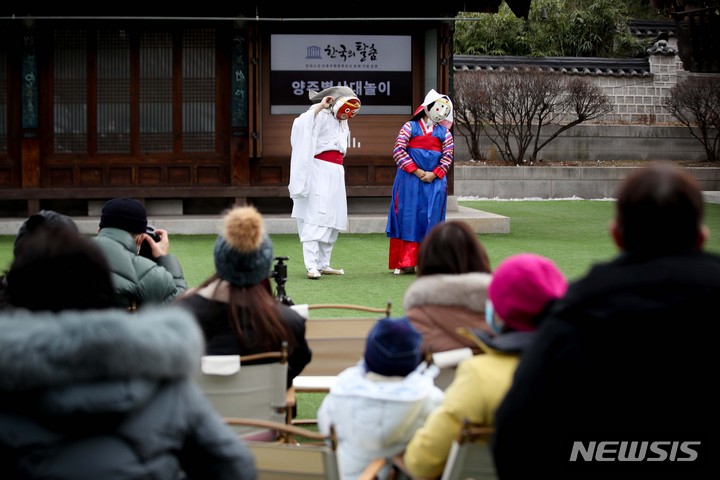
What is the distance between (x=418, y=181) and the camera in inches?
422

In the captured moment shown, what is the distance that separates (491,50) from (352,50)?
13.7 meters

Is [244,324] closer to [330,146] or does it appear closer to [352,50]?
[330,146]

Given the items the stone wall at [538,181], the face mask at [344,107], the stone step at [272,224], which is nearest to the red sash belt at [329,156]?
the face mask at [344,107]

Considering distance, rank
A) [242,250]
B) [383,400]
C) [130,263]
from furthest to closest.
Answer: [130,263]
[242,250]
[383,400]

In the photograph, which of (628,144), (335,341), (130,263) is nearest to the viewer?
(335,341)

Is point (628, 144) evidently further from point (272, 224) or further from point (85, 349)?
point (85, 349)

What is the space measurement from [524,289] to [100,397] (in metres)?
1.15

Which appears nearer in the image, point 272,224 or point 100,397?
point 100,397

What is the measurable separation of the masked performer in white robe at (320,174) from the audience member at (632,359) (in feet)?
26.2

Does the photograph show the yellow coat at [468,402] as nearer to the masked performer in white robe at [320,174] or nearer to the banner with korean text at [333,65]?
the masked performer in white robe at [320,174]

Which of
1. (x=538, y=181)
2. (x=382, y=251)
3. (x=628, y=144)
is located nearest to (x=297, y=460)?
(x=382, y=251)

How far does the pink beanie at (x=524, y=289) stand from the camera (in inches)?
112

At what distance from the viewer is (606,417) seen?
2.49m

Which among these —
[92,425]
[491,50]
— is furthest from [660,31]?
[92,425]
